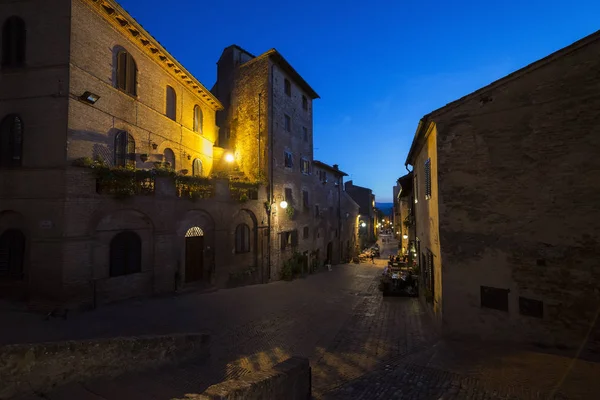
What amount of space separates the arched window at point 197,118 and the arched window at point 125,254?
9989mm

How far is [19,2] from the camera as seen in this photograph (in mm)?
11680

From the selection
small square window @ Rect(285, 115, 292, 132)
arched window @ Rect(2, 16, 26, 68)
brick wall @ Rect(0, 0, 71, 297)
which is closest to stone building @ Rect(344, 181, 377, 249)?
small square window @ Rect(285, 115, 292, 132)

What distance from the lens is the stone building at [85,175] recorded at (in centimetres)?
1094

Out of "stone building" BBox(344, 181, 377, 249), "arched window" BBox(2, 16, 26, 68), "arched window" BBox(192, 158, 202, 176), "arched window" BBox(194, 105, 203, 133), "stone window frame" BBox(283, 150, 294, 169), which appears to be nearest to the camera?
"arched window" BBox(2, 16, 26, 68)

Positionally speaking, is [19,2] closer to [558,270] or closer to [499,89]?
[499,89]

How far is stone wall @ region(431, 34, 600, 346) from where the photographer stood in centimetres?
766

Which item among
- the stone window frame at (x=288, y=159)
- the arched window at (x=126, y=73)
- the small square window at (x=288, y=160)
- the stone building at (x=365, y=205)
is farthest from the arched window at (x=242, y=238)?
the stone building at (x=365, y=205)

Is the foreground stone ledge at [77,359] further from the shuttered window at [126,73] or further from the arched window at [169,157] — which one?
the arched window at [169,157]

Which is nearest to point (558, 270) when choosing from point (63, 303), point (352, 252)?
point (63, 303)

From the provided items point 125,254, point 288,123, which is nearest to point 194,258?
point 125,254

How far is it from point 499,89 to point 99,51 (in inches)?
613

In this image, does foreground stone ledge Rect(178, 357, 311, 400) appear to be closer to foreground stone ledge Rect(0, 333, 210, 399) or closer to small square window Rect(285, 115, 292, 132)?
foreground stone ledge Rect(0, 333, 210, 399)

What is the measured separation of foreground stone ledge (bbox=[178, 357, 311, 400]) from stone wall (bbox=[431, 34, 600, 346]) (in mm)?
5411

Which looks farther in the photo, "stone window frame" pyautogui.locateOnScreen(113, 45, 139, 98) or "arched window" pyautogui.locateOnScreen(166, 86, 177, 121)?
"arched window" pyautogui.locateOnScreen(166, 86, 177, 121)
